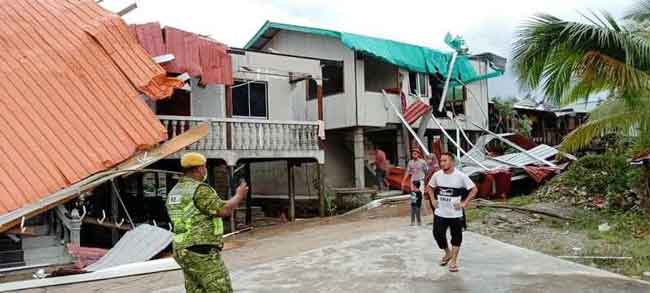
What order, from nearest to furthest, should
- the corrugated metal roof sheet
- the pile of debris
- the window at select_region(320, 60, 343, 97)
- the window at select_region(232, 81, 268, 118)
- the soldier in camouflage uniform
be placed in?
the soldier in camouflage uniform → the corrugated metal roof sheet → the pile of debris → the window at select_region(232, 81, 268, 118) → the window at select_region(320, 60, 343, 97)

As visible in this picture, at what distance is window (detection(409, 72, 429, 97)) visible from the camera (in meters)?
20.1

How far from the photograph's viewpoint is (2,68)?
1048 centimetres

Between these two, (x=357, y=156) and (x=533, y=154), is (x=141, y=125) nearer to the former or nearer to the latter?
(x=357, y=156)

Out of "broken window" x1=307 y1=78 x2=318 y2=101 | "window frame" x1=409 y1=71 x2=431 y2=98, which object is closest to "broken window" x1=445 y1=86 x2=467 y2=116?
"window frame" x1=409 y1=71 x2=431 y2=98

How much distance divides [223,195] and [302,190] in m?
2.69

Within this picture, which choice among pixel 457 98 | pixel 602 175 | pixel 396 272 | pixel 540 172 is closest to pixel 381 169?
pixel 540 172

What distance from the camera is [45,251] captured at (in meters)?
9.81

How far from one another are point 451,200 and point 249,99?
420 inches

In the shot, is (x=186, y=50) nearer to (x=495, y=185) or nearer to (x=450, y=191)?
(x=450, y=191)

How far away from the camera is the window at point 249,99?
15.9 metres

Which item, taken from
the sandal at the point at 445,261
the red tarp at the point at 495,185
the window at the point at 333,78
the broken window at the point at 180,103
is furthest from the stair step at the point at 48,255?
the red tarp at the point at 495,185

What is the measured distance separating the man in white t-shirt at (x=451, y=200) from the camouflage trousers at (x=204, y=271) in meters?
3.11

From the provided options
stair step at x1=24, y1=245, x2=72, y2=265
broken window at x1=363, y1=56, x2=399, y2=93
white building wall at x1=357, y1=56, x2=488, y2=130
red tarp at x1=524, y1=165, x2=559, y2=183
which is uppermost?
broken window at x1=363, y1=56, x2=399, y2=93

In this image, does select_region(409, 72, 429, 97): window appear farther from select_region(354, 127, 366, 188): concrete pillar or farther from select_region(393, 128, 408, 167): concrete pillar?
select_region(354, 127, 366, 188): concrete pillar
